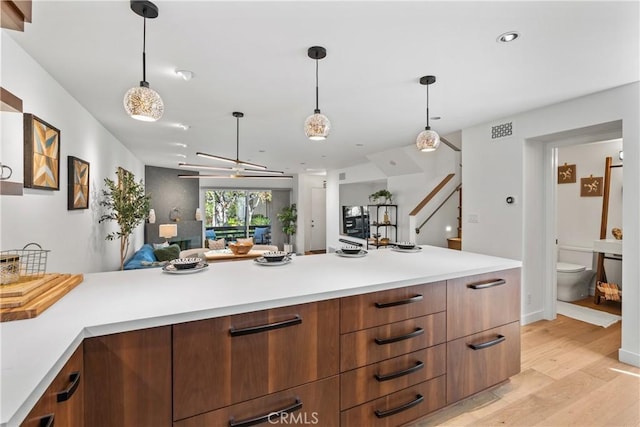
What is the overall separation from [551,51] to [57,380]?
3.09 m

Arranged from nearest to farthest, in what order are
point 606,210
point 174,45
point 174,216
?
1. point 174,45
2. point 606,210
3. point 174,216

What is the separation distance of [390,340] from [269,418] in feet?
2.34

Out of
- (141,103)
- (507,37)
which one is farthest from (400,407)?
(507,37)

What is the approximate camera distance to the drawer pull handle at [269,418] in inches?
51.0

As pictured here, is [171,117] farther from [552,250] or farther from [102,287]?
[552,250]

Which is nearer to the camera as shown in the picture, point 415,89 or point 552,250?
point 415,89

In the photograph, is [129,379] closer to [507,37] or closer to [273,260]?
[273,260]

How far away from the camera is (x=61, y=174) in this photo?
259 centimetres

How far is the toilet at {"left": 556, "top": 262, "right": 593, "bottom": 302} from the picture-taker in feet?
13.6

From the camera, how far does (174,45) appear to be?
1973 mm

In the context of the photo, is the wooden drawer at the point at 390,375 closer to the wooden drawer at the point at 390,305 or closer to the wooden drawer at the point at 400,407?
the wooden drawer at the point at 400,407

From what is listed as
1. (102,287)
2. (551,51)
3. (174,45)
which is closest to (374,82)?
(551,51)

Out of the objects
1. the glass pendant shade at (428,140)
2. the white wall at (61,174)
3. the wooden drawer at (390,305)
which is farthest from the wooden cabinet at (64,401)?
the glass pendant shade at (428,140)

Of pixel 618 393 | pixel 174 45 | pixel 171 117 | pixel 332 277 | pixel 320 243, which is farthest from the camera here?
pixel 320 243
